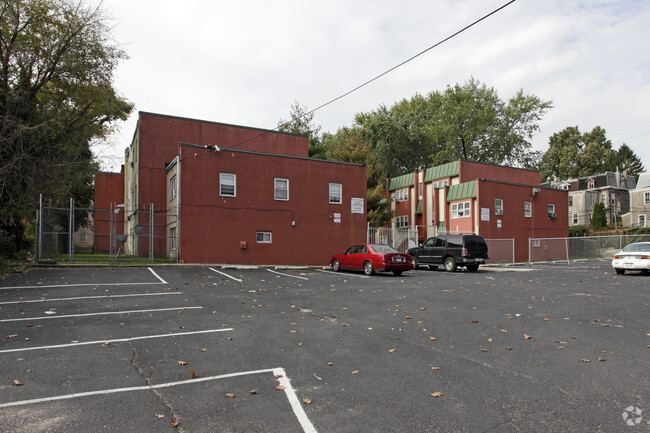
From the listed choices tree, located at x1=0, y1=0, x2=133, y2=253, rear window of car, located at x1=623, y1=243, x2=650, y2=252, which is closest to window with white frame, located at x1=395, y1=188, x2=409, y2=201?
rear window of car, located at x1=623, y1=243, x2=650, y2=252

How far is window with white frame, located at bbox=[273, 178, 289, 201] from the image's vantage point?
23.2 meters

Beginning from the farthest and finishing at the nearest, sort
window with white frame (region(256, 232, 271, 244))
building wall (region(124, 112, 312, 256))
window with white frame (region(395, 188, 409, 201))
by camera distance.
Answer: window with white frame (region(395, 188, 409, 201)) < building wall (region(124, 112, 312, 256)) < window with white frame (region(256, 232, 271, 244))

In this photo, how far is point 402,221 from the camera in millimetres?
40219

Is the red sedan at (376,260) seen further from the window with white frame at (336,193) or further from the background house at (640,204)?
the background house at (640,204)

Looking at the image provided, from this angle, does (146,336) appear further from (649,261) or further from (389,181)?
(389,181)

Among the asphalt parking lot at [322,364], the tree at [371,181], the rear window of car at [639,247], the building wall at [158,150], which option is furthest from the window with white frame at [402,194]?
the asphalt parking lot at [322,364]

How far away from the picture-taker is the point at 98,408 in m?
3.80

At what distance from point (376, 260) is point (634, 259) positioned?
423 inches

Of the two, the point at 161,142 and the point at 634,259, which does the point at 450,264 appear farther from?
the point at 161,142

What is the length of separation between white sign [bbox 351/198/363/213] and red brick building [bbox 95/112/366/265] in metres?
0.06

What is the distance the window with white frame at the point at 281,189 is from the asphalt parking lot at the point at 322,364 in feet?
43.9

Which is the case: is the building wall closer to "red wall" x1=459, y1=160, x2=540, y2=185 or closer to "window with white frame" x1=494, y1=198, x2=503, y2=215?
"red wall" x1=459, y1=160, x2=540, y2=185

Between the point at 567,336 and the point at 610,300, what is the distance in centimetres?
468

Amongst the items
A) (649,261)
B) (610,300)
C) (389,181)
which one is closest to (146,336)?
(610,300)
